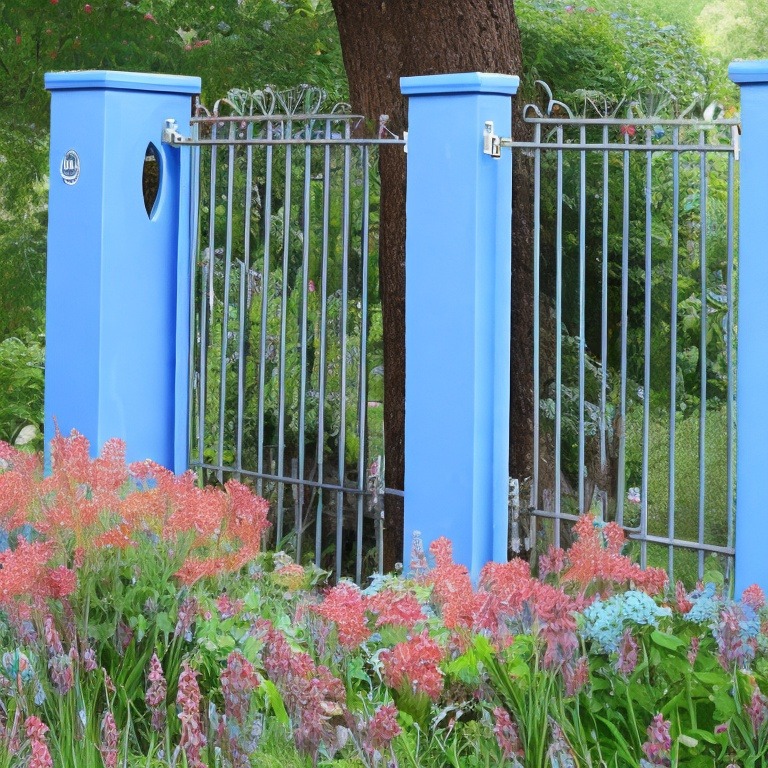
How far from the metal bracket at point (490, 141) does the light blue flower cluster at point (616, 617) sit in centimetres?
171

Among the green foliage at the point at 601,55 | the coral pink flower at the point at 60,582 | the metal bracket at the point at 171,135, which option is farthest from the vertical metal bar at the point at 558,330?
the green foliage at the point at 601,55

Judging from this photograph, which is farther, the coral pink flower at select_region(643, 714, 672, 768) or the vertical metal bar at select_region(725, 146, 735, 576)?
the vertical metal bar at select_region(725, 146, 735, 576)

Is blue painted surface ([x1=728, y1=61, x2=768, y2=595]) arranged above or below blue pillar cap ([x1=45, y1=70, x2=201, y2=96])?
below

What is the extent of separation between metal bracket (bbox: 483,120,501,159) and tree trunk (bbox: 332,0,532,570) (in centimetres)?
77

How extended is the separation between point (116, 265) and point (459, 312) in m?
1.48

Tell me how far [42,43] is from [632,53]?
3.76 m

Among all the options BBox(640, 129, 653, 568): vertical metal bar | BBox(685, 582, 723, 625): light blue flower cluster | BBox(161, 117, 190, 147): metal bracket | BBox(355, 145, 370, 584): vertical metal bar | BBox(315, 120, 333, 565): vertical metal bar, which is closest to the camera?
BBox(685, 582, 723, 625): light blue flower cluster

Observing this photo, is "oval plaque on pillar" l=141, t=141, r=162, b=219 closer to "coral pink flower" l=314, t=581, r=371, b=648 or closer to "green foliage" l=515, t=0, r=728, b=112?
"coral pink flower" l=314, t=581, r=371, b=648

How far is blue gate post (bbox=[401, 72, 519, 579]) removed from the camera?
4.39 metres

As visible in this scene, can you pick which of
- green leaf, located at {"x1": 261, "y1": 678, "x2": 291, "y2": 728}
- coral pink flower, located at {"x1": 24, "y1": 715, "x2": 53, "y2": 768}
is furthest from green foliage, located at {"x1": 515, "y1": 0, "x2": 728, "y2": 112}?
coral pink flower, located at {"x1": 24, "y1": 715, "x2": 53, "y2": 768}

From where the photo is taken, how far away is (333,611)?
334 cm

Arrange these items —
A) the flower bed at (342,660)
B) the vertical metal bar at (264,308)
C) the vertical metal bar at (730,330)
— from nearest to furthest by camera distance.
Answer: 1. the flower bed at (342,660)
2. the vertical metal bar at (730,330)
3. the vertical metal bar at (264,308)

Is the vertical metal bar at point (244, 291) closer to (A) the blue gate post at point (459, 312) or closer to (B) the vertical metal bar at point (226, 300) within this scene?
(B) the vertical metal bar at point (226, 300)

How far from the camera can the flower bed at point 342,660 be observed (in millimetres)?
3074
